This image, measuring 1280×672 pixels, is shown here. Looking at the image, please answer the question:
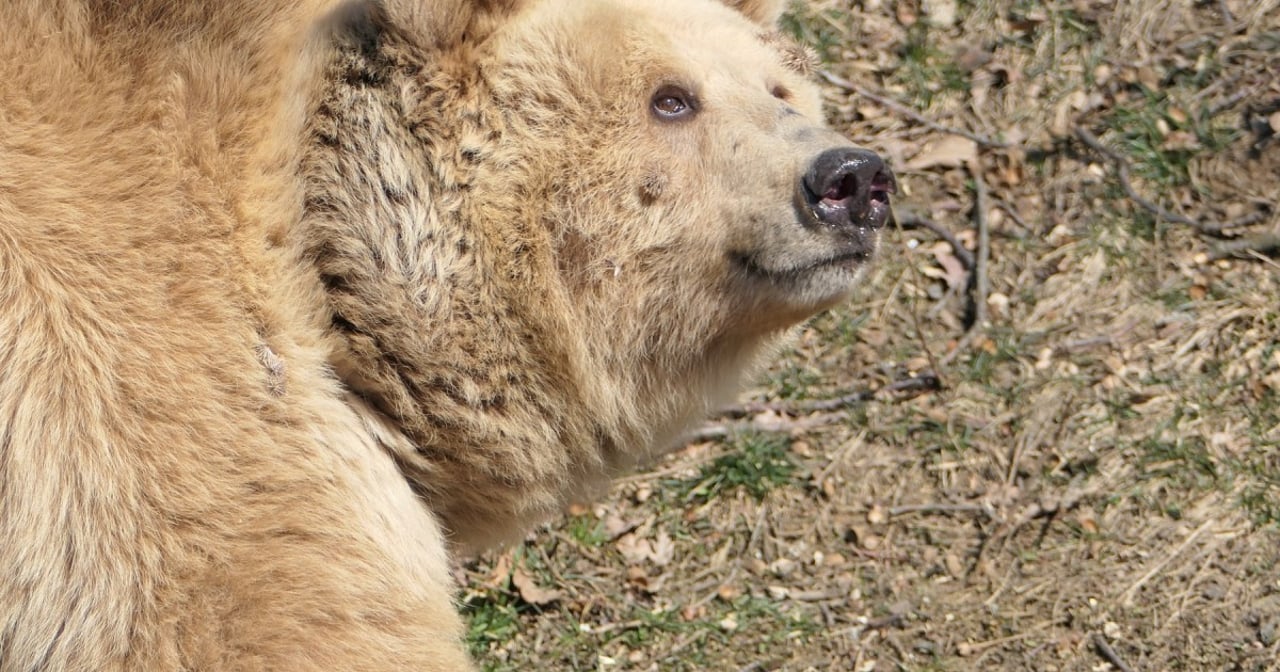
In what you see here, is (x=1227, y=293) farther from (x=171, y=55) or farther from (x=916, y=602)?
(x=171, y=55)

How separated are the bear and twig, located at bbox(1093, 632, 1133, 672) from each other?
5.34 feet

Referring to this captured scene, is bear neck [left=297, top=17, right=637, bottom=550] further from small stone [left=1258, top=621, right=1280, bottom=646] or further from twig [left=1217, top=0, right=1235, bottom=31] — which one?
twig [left=1217, top=0, right=1235, bottom=31]

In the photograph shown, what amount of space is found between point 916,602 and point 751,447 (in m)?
0.88

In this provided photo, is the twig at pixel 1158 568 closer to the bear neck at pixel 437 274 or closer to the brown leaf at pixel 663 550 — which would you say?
the brown leaf at pixel 663 550

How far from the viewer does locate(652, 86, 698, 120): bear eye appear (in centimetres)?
340

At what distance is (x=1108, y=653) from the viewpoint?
171 inches

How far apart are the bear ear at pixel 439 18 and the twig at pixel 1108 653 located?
2769 millimetres

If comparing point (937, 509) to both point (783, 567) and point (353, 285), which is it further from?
point (353, 285)

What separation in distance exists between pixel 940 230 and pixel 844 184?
8.85ft

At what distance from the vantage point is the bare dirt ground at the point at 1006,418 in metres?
4.61

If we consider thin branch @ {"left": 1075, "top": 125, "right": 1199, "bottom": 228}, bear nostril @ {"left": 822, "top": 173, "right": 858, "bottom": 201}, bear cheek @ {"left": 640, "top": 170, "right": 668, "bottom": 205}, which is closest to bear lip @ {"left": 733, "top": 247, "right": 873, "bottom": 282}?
bear nostril @ {"left": 822, "top": 173, "right": 858, "bottom": 201}

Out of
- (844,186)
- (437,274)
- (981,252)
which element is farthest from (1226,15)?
(437,274)

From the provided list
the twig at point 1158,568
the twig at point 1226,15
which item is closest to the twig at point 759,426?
the twig at point 1158,568

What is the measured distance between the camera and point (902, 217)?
5.94 meters
